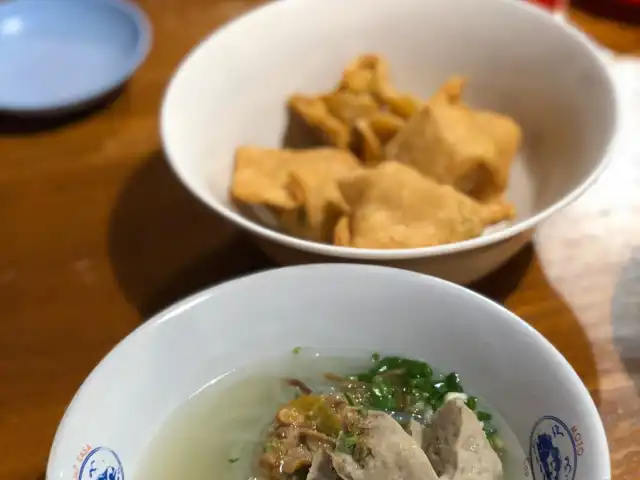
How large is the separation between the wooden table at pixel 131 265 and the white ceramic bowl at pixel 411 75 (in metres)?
0.08

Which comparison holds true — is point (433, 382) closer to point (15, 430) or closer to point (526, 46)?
point (15, 430)

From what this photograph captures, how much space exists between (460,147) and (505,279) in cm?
17

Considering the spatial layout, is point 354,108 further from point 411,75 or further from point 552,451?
point 552,451

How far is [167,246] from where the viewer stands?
0.98 meters

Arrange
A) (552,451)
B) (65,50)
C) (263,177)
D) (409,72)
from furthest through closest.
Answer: (65,50), (409,72), (263,177), (552,451)

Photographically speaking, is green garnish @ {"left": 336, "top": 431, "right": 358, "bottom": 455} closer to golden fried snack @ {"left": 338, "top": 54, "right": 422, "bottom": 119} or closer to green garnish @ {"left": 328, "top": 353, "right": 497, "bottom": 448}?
green garnish @ {"left": 328, "top": 353, "right": 497, "bottom": 448}

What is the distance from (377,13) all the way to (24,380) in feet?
2.34

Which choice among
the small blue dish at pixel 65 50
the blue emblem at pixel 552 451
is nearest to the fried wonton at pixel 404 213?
the blue emblem at pixel 552 451

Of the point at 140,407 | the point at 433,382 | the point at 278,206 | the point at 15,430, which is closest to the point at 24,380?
the point at 15,430

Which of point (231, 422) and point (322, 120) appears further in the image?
point (322, 120)

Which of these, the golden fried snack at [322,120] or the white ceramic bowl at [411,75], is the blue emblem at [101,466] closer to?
the white ceramic bowl at [411,75]

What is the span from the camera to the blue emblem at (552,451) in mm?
548

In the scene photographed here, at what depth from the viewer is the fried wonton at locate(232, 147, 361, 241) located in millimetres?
881

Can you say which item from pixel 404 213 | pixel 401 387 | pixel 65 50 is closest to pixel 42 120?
pixel 65 50
